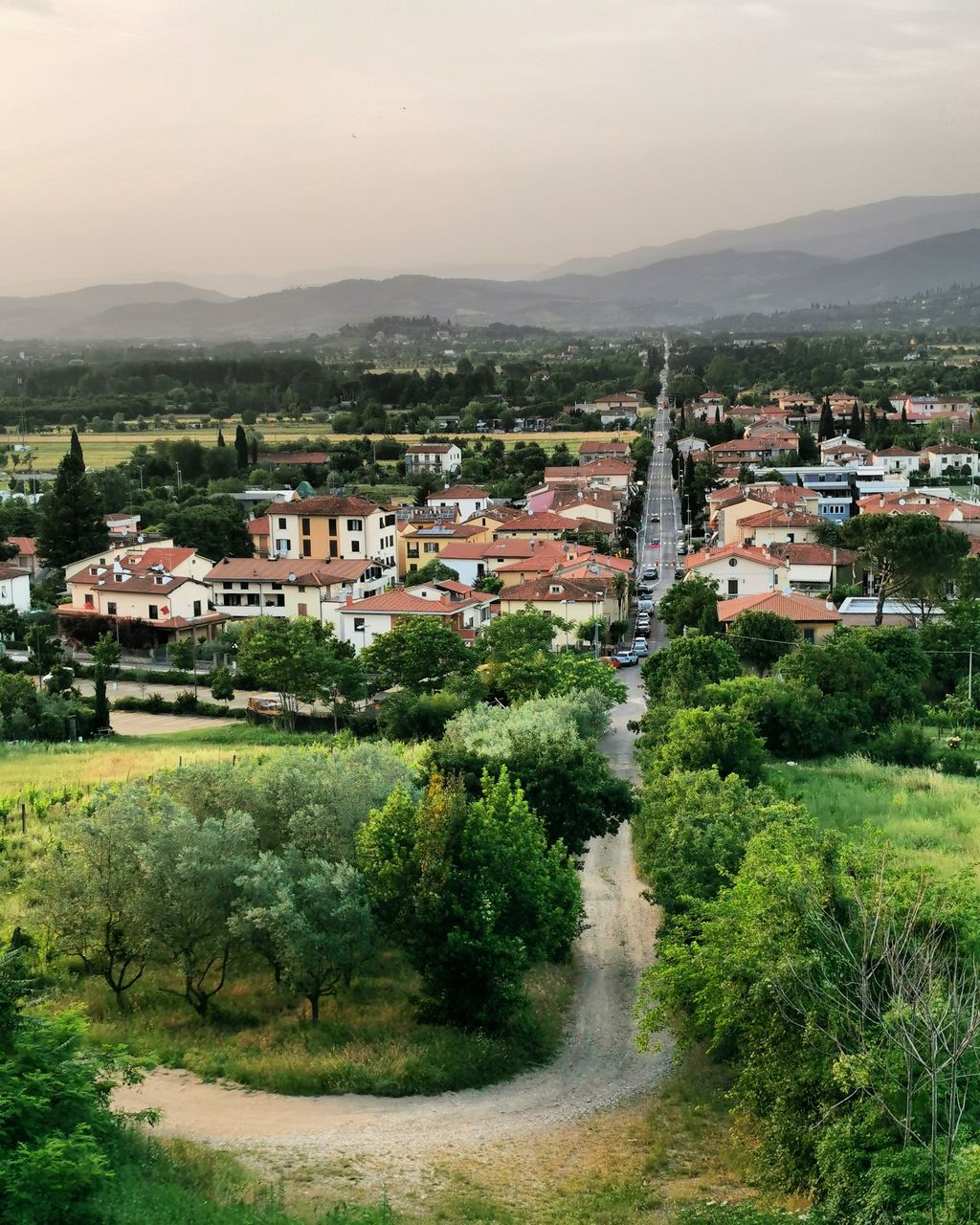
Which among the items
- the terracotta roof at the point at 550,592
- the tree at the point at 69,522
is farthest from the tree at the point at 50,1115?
the tree at the point at 69,522

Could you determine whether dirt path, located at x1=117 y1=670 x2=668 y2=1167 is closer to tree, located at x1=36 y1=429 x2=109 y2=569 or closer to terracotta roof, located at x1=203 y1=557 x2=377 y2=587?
terracotta roof, located at x1=203 y1=557 x2=377 y2=587

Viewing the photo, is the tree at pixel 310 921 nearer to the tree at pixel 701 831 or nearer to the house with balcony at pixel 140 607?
the tree at pixel 701 831

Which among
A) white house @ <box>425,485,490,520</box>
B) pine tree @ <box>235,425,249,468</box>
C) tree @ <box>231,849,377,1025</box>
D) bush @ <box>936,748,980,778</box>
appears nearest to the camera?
tree @ <box>231,849,377,1025</box>

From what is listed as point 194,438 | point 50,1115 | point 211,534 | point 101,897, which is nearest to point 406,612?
point 211,534

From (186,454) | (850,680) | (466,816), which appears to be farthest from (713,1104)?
(186,454)

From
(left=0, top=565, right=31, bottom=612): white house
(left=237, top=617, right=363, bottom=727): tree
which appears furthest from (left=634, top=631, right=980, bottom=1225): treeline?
(left=0, top=565, right=31, bottom=612): white house
